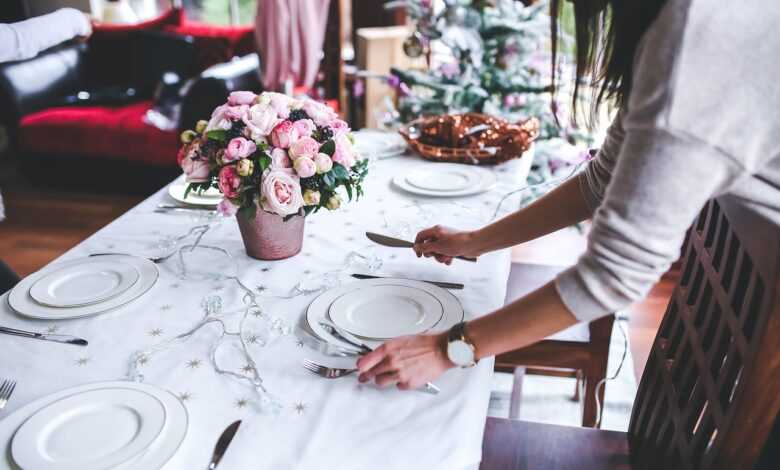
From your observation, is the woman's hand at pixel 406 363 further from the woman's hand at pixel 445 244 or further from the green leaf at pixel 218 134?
the green leaf at pixel 218 134

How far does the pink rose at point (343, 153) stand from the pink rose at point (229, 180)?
17 centimetres

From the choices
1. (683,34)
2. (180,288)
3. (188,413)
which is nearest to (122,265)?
(180,288)

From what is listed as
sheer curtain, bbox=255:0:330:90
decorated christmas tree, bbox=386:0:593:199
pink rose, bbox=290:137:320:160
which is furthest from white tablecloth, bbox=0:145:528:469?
sheer curtain, bbox=255:0:330:90

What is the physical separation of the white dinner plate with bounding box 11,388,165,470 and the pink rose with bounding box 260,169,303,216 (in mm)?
372

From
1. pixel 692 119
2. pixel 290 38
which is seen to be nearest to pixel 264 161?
pixel 692 119

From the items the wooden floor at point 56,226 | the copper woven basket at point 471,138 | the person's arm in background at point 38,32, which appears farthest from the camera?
the wooden floor at point 56,226

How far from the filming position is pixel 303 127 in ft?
3.32

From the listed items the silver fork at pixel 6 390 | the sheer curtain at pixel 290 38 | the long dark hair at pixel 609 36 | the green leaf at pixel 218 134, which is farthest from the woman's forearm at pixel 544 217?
the sheer curtain at pixel 290 38

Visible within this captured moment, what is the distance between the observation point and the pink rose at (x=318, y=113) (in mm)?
1062

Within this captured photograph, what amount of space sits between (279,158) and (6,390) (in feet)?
1.66

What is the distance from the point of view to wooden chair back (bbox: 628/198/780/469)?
0.71 metres

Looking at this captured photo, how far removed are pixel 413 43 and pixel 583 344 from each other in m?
1.82

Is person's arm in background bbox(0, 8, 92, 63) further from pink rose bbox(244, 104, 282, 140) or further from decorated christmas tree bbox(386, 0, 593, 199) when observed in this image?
decorated christmas tree bbox(386, 0, 593, 199)

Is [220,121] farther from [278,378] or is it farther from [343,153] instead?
[278,378]
